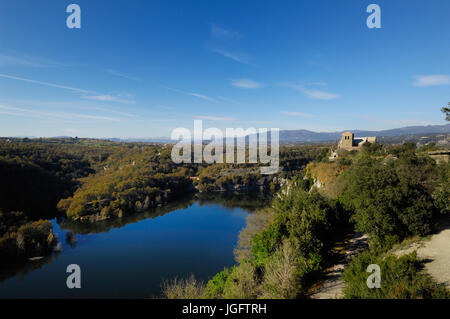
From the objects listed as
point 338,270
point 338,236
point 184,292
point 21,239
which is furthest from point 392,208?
point 21,239

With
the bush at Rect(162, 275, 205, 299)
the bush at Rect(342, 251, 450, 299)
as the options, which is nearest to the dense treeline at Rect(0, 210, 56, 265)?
the bush at Rect(162, 275, 205, 299)

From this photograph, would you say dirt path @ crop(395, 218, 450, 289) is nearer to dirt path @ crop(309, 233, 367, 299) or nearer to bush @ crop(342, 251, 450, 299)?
bush @ crop(342, 251, 450, 299)

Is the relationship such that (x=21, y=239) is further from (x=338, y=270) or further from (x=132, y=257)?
(x=338, y=270)

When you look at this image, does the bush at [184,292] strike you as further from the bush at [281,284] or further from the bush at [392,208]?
the bush at [392,208]

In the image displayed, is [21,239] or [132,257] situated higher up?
[21,239]

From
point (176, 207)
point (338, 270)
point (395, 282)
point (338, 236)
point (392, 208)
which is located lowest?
point (176, 207)

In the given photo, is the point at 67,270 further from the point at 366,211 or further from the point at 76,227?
the point at 366,211

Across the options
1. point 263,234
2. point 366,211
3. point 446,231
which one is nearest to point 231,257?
point 263,234

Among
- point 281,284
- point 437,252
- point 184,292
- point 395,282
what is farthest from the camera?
point 184,292
